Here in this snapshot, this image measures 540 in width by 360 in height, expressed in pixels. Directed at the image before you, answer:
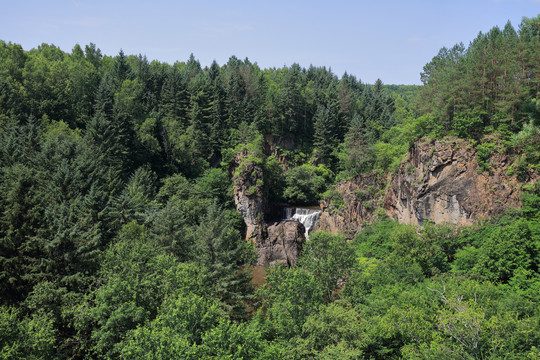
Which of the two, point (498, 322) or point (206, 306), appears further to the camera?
point (206, 306)

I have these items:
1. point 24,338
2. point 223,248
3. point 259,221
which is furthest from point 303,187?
point 24,338

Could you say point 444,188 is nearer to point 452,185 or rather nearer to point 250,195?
point 452,185

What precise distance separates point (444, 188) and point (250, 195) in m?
28.7

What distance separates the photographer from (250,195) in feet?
186

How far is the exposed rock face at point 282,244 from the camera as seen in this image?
5128 centimetres

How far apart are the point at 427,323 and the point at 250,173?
40221 mm

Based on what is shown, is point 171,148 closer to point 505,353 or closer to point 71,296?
point 71,296

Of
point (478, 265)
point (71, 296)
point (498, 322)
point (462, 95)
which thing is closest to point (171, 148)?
point (71, 296)

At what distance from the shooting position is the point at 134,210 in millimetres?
39031

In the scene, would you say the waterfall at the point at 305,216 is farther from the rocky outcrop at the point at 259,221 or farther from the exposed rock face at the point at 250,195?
the exposed rock face at the point at 250,195

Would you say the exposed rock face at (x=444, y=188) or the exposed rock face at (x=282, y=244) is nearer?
the exposed rock face at (x=444, y=188)

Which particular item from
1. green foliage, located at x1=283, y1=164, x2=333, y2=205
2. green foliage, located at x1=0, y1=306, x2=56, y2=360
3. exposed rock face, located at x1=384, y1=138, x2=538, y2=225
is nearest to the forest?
green foliage, located at x1=0, y1=306, x2=56, y2=360

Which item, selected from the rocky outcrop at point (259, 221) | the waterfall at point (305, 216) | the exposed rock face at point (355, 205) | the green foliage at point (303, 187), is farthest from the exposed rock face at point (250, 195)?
the exposed rock face at point (355, 205)

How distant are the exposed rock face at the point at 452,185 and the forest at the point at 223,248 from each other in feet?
3.68
